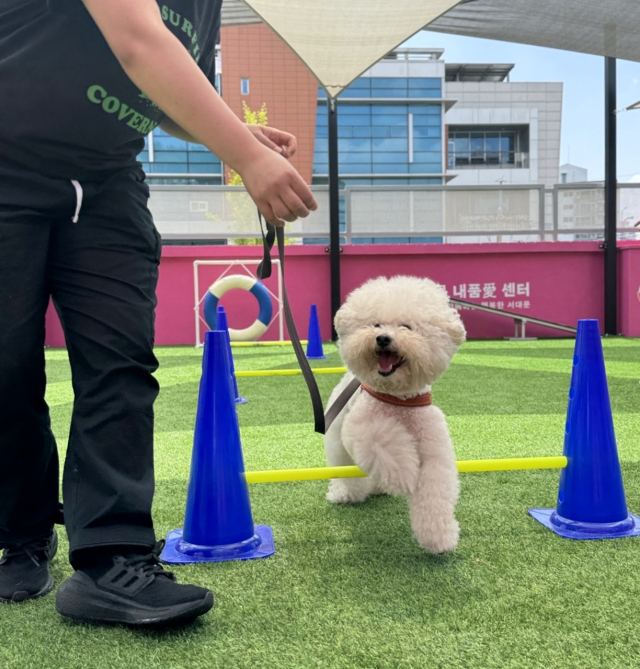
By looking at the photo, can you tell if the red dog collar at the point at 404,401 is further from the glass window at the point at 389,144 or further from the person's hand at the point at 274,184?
the glass window at the point at 389,144

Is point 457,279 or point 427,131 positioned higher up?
point 427,131

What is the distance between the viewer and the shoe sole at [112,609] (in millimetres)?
1066

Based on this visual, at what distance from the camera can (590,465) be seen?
1591 millimetres

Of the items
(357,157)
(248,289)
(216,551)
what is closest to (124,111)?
(216,551)

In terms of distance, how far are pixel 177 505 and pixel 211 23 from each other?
53.3 inches

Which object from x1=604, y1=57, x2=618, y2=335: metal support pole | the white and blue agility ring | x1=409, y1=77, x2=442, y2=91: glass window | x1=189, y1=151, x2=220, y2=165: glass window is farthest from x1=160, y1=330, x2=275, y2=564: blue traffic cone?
x1=409, y1=77, x2=442, y2=91: glass window

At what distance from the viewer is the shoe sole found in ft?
3.50

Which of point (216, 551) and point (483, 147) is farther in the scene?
point (483, 147)

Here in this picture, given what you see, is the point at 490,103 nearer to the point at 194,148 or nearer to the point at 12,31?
the point at 194,148

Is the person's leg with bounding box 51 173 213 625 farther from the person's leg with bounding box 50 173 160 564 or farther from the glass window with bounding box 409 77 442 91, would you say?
the glass window with bounding box 409 77 442 91

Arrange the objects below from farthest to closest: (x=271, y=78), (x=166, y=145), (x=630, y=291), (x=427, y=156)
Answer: (x=427, y=156)
(x=271, y=78)
(x=166, y=145)
(x=630, y=291)

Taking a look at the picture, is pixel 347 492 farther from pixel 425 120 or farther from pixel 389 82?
pixel 389 82

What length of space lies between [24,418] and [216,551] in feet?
1.80

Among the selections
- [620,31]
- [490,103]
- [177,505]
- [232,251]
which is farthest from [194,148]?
[177,505]
